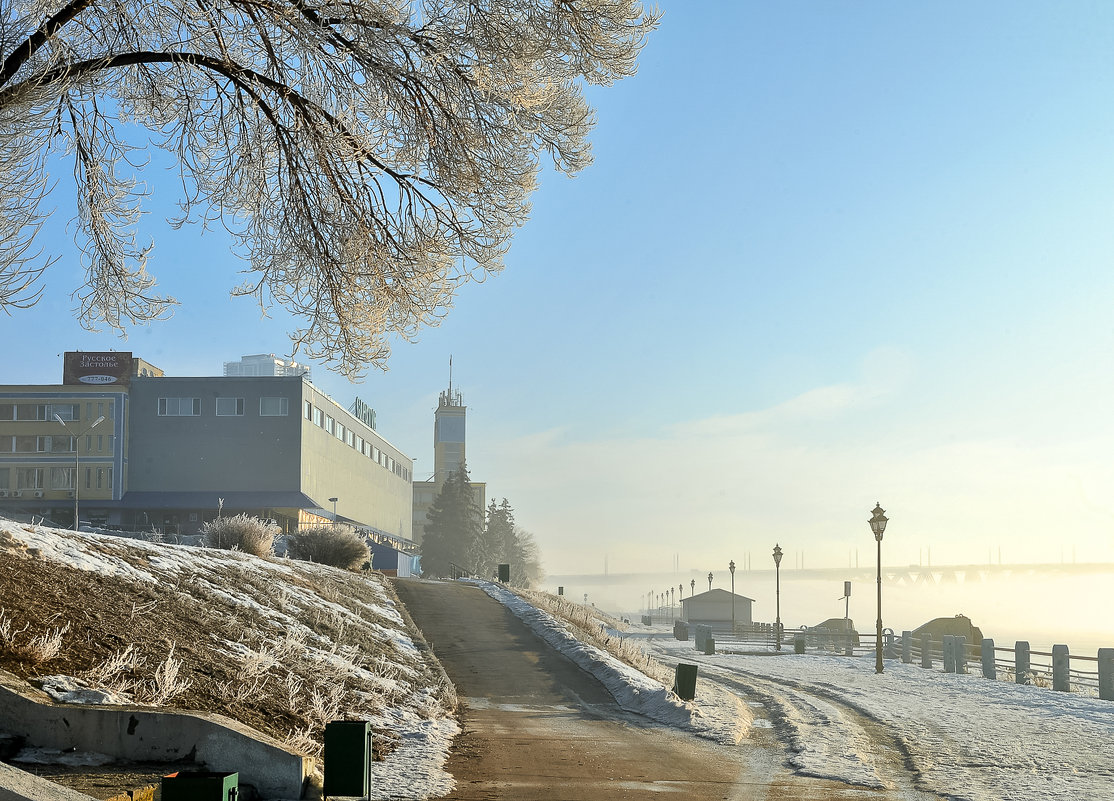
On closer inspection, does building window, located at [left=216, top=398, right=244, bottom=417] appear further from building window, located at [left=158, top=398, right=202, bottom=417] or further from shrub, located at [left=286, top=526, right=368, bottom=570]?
shrub, located at [left=286, top=526, right=368, bottom=570]

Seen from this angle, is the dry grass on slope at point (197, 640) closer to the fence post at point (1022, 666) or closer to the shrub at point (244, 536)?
the shrub at point (244, 536)

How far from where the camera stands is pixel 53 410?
71.6m

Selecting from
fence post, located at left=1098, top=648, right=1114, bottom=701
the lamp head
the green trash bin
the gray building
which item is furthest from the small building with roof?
the green trash bin

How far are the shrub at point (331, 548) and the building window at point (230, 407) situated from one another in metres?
40.2

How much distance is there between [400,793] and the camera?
8.90m

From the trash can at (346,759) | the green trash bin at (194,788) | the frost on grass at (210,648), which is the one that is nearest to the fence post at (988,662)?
the frost on grass at (210,648)

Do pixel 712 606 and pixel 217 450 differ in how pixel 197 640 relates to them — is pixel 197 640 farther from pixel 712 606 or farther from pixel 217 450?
pixel 712 606

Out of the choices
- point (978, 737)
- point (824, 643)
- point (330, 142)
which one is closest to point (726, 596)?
point (824, 643)

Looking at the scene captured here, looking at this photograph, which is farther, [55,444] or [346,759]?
[55,444]

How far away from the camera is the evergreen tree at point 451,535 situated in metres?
85.2

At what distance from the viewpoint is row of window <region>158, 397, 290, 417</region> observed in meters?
71.0

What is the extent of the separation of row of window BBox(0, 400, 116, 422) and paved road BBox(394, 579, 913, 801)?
5803cm

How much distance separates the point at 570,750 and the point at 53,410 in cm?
6994

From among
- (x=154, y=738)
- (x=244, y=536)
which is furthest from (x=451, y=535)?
(x=154, y=738)
